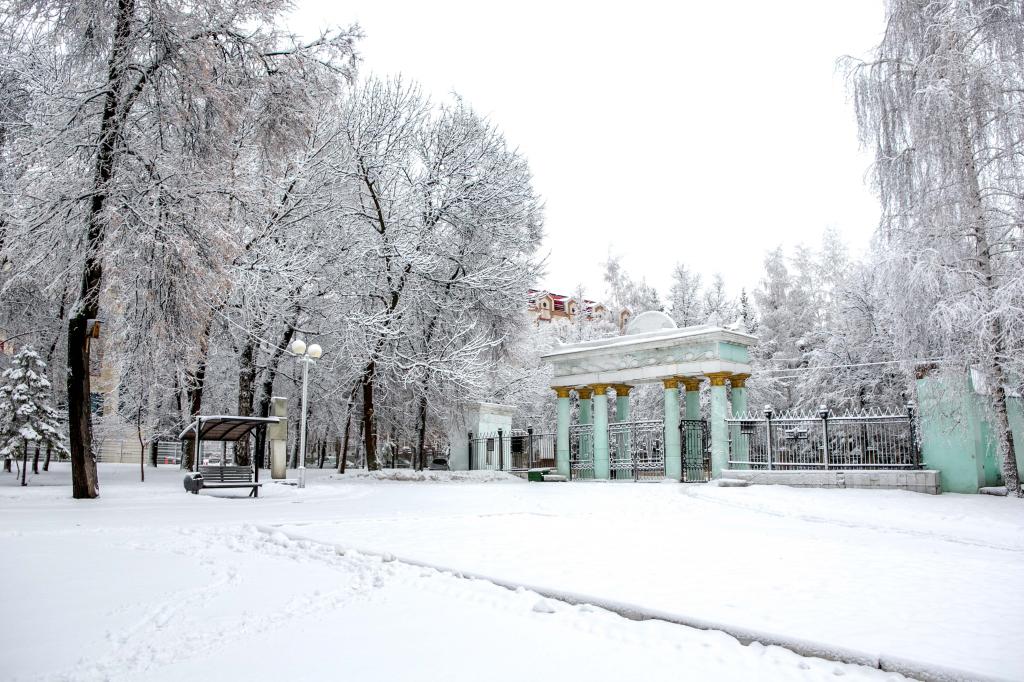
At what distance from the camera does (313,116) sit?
17.5 m

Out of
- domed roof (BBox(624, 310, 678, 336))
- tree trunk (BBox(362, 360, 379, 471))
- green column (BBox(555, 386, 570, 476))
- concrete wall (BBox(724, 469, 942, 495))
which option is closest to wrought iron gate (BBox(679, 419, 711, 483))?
concrete wall (BBox(724, 469, 942, 495))

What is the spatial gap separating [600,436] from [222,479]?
12.2 metres

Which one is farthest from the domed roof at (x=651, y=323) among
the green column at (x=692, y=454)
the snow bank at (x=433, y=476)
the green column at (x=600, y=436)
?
the snow bank at (x=433, y=476)

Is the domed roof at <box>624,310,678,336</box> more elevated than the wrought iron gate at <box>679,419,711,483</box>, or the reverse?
the domed roof at <box>624,310,678,336</box>

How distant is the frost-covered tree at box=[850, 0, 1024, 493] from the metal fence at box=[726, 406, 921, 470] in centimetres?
190

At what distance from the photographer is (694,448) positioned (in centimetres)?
2328

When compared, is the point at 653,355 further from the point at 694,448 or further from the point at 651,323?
the point at 694,448

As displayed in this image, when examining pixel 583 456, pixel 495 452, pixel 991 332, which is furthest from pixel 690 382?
pixel 991 332

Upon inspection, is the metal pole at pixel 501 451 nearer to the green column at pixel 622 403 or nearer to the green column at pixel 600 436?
the green column at pixel 622 403

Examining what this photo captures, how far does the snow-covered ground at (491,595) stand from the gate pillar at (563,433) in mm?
13519

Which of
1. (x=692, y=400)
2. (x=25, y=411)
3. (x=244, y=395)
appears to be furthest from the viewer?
(x=692, y=400)

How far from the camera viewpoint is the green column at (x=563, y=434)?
26.5 metres

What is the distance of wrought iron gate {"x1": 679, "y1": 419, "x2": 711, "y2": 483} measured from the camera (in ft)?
75.8

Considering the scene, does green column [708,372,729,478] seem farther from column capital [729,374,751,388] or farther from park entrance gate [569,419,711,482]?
column capital [729,374,751,388]
